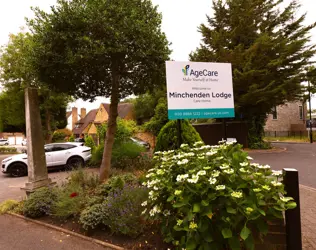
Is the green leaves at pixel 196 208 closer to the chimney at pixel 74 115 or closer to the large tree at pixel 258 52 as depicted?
the large tree at pixel 258 52

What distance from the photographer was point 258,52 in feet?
46.2

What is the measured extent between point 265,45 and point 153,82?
36.6 ft

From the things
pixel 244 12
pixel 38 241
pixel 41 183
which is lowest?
pixel 38 241

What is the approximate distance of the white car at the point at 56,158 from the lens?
9.59m

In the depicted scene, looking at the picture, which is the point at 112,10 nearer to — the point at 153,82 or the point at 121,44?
the point at 121,44

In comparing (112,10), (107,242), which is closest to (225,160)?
(107,242)

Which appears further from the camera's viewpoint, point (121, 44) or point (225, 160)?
point (121, 44)

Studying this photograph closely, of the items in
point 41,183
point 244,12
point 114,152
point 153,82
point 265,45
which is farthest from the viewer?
point 244,12

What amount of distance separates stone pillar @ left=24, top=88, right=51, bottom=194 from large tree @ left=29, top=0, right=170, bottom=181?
25.9 inches

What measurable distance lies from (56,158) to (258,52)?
14149 mm

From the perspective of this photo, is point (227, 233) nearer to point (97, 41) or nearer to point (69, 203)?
point (69, 203)

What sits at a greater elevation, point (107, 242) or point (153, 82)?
point (153, 82)

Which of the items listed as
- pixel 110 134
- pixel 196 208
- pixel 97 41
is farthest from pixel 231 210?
pixel 110 134

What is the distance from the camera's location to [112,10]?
4.70m
